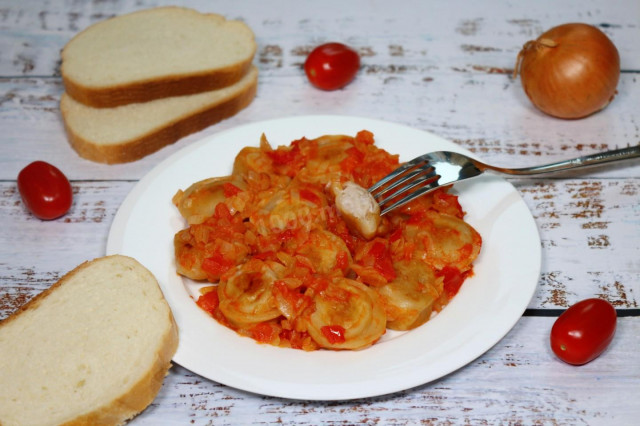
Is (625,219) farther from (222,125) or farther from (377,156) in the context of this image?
(222,125)

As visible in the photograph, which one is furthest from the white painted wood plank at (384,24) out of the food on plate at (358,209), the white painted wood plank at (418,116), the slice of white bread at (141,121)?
the food on plate at (358,209)

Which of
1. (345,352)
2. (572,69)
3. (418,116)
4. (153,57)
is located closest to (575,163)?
(572,69)

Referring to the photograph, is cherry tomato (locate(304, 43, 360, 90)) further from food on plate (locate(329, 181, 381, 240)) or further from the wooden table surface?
food on plate (locate(329, 181, 381, 240))

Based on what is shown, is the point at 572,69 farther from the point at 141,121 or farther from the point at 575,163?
the point at 141,121

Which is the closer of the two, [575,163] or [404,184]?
[404,184]

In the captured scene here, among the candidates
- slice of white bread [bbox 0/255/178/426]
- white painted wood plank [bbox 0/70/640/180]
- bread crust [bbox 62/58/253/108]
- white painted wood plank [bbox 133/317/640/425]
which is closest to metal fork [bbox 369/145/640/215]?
white painted wood plank [bbox 0/70/640/180]

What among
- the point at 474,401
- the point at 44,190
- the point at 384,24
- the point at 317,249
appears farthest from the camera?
the point at 384,24

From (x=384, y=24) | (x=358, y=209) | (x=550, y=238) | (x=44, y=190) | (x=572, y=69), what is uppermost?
(x=572, y=69)
